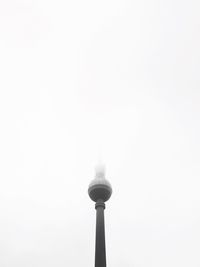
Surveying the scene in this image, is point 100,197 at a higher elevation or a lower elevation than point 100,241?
higher

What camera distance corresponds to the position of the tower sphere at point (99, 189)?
1019 inches

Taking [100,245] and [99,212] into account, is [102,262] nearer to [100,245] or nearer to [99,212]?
[100,245]

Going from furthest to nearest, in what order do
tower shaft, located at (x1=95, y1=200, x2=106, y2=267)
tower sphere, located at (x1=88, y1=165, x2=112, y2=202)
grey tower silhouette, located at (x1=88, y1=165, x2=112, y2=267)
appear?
tower sphere, located at (x1=88, y1=165, x2=112, y2=202) → grey tower silhouette, located at (x1=88, y1=165, x2=112, y2=267) → tower shaft, located at (x1=95, y1=200, x2=106, y2=267)

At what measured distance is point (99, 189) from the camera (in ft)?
85.2

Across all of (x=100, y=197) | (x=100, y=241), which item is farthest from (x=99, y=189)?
(x=100, y=241)

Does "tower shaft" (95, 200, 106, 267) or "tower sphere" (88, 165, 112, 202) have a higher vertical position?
"tower sphere" (88, 165, 112, 202)

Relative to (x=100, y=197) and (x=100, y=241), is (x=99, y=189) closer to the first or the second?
(x=100, y=197)

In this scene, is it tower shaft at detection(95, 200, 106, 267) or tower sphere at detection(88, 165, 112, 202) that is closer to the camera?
tower shaft at detection(95, 200, 106, 267)

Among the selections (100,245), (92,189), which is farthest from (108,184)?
(100,245)

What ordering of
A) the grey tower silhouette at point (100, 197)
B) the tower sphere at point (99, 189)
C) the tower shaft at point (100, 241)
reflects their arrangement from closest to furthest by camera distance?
the tower shaft at point (100, 241), the grey tower silhouette at point (100, 197), the tower sphere at point (99, 189)

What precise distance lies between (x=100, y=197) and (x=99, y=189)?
442 millimetres

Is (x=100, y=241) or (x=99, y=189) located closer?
(x=100, y=241)

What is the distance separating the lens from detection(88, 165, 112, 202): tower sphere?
25891 mm

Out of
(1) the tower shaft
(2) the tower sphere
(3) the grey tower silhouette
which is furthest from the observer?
(2) the tower sphere
